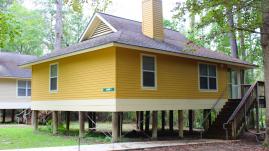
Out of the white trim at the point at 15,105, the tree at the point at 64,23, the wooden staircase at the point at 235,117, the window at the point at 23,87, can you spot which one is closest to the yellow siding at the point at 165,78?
the wooden staircase at the point at 235,117

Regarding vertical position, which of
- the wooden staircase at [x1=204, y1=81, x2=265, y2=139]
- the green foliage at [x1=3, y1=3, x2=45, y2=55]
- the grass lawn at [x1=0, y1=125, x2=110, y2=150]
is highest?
the green foliage at [x1=3, y1=3, x2=45, y2=55]

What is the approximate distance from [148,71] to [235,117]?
15.9 feet

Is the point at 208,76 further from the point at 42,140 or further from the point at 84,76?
the point at 42,140

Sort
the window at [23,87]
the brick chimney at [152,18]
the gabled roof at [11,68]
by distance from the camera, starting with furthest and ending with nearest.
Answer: the window at [23,87], the gabled roof at [11,68], the brick chimney at [152,18]

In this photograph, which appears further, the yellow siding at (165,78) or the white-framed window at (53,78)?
the white-framed window at (53,78)

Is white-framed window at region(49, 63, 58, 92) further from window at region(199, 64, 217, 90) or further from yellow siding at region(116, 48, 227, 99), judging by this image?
window at region(199, 64, 217, 90)

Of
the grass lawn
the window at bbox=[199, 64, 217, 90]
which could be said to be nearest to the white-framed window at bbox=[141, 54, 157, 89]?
the grass lawn

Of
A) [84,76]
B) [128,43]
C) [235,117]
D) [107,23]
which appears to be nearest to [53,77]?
[84,76]

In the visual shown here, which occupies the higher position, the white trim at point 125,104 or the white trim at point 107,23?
the white trim at point 107,23

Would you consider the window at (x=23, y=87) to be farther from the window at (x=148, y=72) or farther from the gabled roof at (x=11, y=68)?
the window at (x=148, y=72)

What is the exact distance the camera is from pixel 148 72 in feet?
46.6

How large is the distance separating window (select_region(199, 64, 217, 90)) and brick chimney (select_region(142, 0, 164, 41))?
2.86 meters

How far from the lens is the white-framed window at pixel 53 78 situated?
1671cm

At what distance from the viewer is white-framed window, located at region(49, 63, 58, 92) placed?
1671 cm
